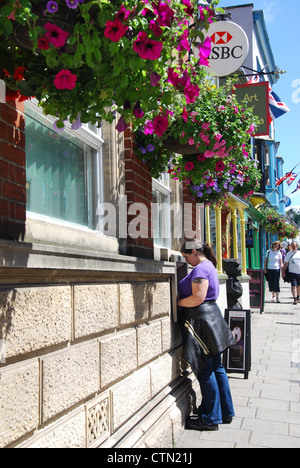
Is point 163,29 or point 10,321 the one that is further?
point 10,321

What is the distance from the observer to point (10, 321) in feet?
7.95

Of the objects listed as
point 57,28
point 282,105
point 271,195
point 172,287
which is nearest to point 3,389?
point 57,28

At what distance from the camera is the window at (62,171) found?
343 cm

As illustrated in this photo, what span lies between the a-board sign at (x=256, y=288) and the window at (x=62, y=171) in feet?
28.6

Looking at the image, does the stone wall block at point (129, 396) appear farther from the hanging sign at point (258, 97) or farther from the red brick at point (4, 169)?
the hanging sign at point (258, 97)

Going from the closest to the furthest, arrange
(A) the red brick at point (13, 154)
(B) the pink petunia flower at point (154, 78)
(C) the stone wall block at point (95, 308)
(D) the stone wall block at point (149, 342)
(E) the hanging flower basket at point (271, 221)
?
1. (B) the pink petunia flower at point (154, 78)
2. (A) the red brick at point (13, 154)
3. (C) the stone wall block at point (95, 308)
4. (D) the stone wall block at point (149, 342)
5. (E) the hanging flower basket at point (271, 221)

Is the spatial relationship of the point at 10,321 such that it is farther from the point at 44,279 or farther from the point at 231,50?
the point at 231,50

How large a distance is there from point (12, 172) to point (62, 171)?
1.09 meters

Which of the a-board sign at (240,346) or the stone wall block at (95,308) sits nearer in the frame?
the stone wall block at (95,308)

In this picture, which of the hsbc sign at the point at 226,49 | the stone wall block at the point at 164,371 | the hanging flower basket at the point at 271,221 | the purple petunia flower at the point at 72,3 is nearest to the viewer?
the purple petunia flower at the point at 72,3

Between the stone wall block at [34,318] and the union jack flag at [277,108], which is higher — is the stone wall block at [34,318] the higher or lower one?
the lower one

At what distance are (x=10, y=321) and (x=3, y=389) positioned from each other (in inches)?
12.0

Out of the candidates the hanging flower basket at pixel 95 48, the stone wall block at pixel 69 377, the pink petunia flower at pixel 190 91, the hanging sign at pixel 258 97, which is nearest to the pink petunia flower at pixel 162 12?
the hanging flower basket at pixel 95 48

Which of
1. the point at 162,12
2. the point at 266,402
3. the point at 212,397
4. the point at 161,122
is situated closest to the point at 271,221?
the point at 266,402
